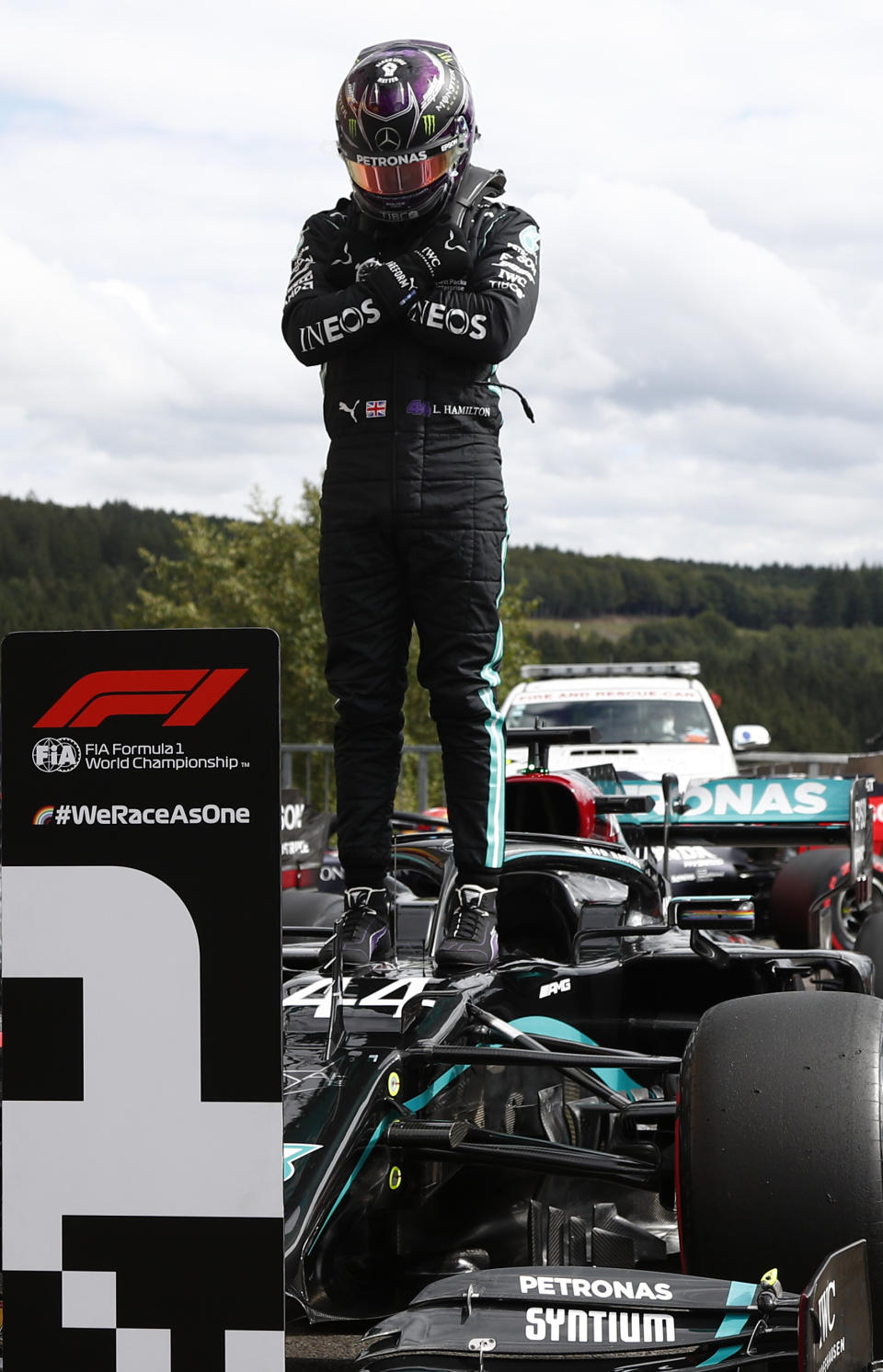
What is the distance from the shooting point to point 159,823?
1.76 m

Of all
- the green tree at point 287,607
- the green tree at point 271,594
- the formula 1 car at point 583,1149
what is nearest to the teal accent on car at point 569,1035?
the formula 1 car at point 583,1149

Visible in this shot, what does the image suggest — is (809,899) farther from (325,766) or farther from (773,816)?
(325,766)

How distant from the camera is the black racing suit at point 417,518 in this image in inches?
139

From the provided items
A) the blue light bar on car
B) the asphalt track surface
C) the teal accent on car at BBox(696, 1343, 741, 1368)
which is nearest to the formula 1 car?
the teal accent on car at BBox(696, 1343, 741, 1368)

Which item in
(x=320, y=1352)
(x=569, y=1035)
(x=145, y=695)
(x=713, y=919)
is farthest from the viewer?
(x=713, y=919)

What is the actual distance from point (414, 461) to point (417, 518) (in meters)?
0.14

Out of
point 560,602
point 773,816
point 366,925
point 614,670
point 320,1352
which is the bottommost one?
point 320,1352

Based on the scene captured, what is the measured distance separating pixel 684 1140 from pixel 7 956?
1236mm

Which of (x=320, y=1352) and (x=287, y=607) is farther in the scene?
(x=287, y=607)

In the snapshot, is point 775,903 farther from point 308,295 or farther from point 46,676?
point 46,676

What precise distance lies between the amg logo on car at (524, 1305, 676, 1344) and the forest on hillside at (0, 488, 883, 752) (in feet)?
30.0

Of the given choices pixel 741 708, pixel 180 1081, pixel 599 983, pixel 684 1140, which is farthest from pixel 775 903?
pixel 741 708

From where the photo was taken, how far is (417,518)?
3.53m

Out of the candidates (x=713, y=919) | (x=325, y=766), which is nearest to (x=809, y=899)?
(x=713, y=919)
